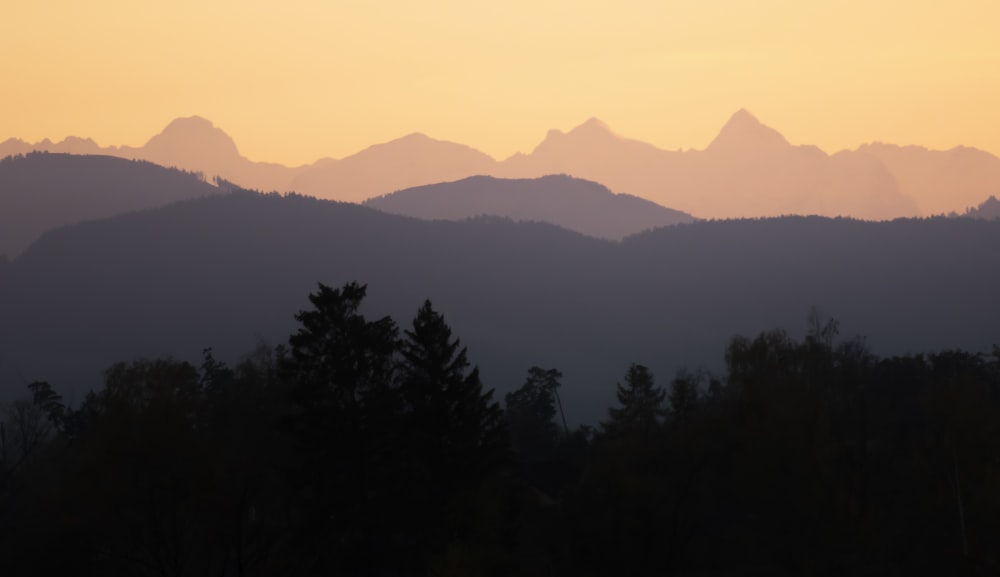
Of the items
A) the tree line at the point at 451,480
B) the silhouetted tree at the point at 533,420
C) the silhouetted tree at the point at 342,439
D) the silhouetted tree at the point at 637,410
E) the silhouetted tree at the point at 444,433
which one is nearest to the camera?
the tree line at the point at 451,480

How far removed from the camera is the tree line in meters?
44.1

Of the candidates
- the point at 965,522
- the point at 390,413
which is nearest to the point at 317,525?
the point at 390,413

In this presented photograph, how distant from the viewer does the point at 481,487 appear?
163 feet

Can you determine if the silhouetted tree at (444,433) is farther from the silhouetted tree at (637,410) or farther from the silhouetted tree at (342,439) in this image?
the silhouetted tree at (637,410)

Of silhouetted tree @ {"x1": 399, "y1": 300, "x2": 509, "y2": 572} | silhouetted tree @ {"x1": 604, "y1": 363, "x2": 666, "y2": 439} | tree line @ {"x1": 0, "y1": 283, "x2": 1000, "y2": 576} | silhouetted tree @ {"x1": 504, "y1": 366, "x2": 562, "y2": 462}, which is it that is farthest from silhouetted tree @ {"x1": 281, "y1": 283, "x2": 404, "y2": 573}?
silhouetted tree @ {"x1": 504, "y1": 366, "x2": 562, "y2": 462}

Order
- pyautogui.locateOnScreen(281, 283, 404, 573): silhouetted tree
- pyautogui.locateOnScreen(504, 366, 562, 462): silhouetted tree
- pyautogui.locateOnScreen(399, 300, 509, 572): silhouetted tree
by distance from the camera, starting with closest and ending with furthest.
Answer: pyautogui.locateOnScreen(281, 283, 404, 573): silhouetted tree → pyautogui.locateOnScreen(399, 300, 509, 572): silhouetted tree → pyautogui.locateOnScreen(504, 366, 562, 462): silhouetted tree

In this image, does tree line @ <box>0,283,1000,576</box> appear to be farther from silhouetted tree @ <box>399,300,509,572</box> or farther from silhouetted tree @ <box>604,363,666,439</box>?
silhouetted tree @ <box>604,363,666,439</box>

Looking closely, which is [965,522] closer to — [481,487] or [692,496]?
[692,496]

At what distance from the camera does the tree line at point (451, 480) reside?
44.1 meters

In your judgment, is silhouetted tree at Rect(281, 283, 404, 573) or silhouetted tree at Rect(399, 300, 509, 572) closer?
silhouetted tree at Rect(281, 283, 404, 573)

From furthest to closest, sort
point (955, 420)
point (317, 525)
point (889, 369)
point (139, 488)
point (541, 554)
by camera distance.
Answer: point (889, 369) → point (955, 420) → point (541, 554) → point (317, 525) → point (139, 488)

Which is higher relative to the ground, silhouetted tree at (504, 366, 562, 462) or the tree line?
silhouetted tree at (504, 366, 562, 462)

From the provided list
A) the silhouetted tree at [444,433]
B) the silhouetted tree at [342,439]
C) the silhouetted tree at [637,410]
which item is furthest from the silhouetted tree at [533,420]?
the silhouetted tree at [342,439]

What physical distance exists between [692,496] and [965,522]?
11.6m
